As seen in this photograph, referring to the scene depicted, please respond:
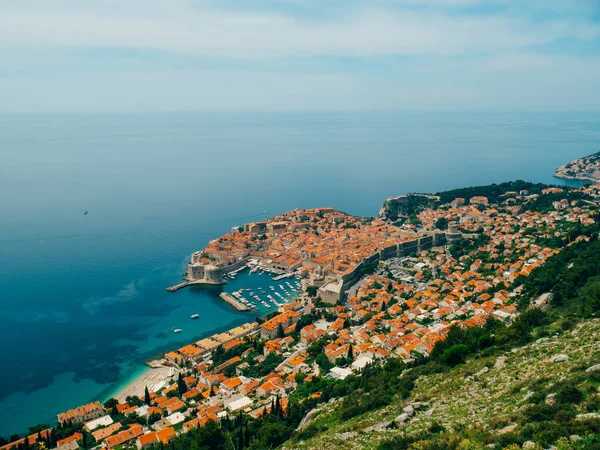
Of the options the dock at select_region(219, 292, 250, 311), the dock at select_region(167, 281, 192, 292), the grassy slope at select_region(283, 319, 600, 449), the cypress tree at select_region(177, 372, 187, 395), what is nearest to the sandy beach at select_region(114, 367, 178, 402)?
the cypress tree at select_region(177, 372, 187, 395)

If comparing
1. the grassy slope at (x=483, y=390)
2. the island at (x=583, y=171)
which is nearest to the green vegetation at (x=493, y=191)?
the island at (x=583, y=171)

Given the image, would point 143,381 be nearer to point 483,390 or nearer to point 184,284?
point 184,284

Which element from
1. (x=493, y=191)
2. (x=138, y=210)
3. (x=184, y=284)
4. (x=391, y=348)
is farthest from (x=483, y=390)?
(x=138, y=210)

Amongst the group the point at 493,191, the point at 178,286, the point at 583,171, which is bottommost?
the point at 178,286

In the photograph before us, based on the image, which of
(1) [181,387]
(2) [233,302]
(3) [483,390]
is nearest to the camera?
(3) [483,390]

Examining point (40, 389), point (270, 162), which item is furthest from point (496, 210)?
point (270, 162)

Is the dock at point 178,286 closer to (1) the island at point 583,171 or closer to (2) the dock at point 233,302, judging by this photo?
(2) the dock at point 233,302

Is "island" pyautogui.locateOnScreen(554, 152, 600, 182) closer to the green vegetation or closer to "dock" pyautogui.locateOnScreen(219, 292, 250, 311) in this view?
the green vegetation
